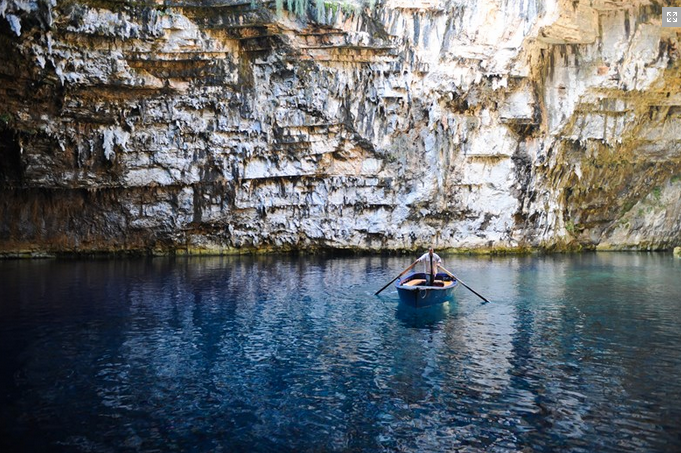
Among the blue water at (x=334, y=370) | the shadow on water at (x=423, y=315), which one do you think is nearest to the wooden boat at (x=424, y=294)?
the shadow on water at (x=423, y=315)

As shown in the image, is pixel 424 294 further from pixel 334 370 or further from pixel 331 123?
pixel 331 123

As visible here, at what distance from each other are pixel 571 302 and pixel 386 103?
72.0ft

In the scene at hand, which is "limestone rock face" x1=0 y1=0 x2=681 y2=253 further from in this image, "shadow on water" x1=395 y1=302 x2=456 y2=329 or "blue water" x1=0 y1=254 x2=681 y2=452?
"shadow on water" x1=395 y1=302 x2=456 y2=329

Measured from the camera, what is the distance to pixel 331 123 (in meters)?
39.8

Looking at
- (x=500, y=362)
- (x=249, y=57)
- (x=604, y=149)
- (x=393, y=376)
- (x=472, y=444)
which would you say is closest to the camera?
(x=472, y=444)

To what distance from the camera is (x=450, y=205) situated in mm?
43375

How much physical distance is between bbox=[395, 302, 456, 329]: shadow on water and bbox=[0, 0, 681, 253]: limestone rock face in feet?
70.1

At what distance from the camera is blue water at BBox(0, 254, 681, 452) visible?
9531 mm

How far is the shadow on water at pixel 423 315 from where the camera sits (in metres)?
18.2

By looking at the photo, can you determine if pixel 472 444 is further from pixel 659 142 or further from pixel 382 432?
pixel 659 142

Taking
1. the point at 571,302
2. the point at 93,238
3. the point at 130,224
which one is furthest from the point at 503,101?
the point at 93,238

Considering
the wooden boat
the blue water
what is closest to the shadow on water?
the blue water

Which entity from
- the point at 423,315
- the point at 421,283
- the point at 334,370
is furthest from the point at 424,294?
the point at 334,370

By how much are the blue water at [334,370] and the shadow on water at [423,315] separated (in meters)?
0.11
